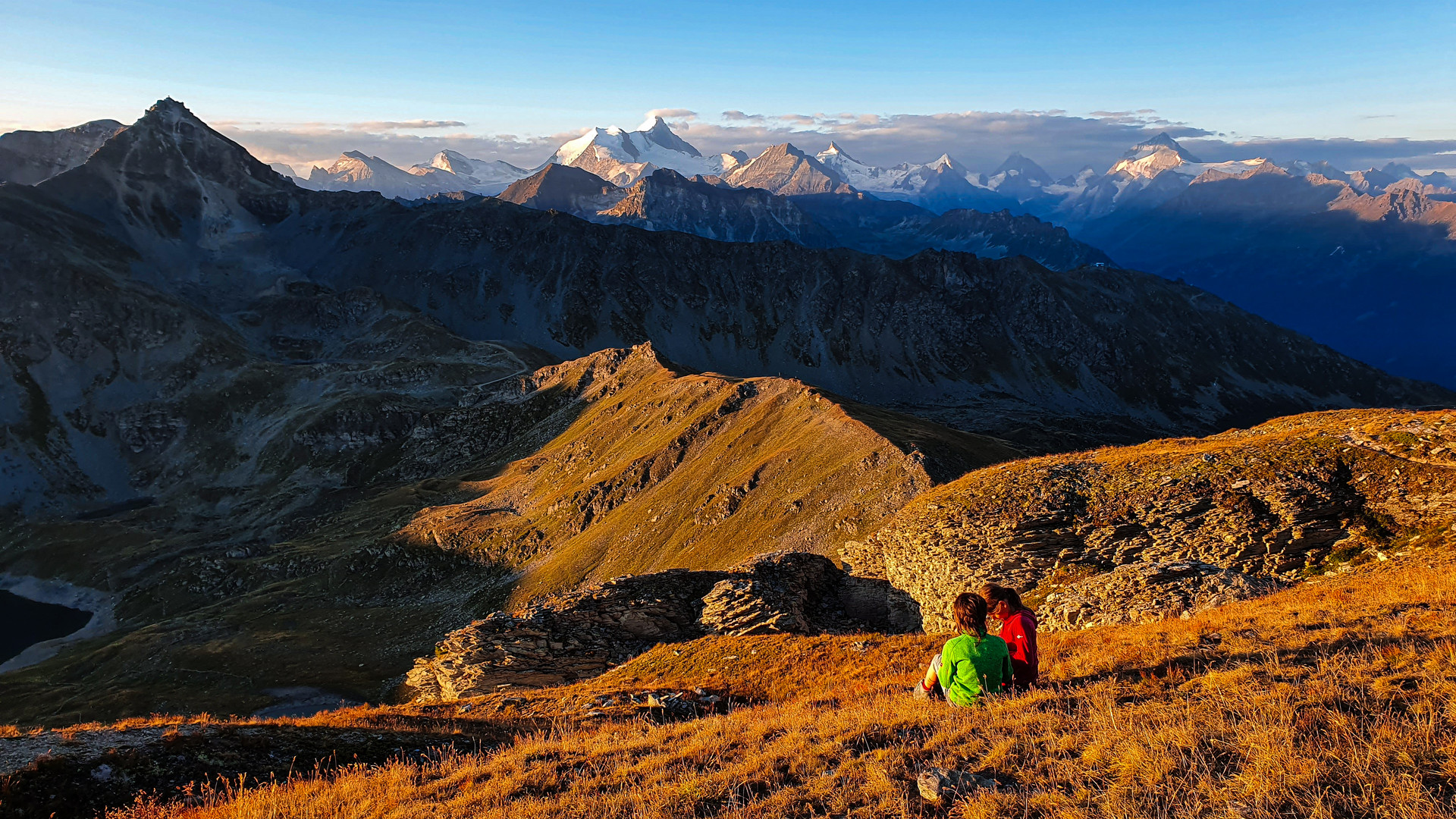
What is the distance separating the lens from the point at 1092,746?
9375 mm

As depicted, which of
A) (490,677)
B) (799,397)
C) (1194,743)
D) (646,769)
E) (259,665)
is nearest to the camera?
(1194,743)

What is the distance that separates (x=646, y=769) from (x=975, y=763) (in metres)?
5.30

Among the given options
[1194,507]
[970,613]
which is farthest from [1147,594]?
[970,613]

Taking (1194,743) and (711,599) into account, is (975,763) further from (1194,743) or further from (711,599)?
(711,599)

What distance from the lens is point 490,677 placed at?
1254 inches

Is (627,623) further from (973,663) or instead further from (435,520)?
(435,520)

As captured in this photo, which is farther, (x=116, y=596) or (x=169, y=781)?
(x=116, y=596)

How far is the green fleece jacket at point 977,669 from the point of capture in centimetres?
1220

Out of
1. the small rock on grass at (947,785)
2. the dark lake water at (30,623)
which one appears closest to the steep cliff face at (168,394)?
the dark lake water at (30,623)

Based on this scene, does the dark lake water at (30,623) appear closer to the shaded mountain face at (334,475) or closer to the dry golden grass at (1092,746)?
the shaded mountain face at (334,475)

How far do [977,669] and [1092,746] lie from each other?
2.91 m

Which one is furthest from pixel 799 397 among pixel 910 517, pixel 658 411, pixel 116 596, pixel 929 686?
pixel 116 596

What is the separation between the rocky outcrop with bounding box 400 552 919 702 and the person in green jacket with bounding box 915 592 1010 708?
17913 millimetres

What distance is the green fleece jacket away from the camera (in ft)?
40.0
